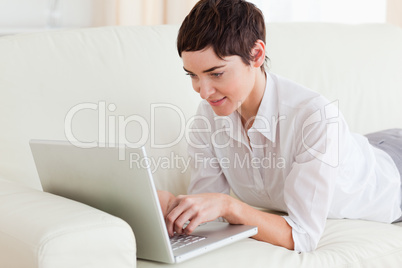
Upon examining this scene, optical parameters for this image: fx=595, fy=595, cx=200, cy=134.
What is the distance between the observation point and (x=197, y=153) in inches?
65.4

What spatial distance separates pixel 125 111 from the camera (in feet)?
5.50

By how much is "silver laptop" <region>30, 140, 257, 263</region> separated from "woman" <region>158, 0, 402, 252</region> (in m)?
0.06

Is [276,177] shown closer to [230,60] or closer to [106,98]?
[230,60]

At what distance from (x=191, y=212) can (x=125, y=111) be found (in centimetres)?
55

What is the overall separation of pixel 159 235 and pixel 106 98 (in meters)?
0.65

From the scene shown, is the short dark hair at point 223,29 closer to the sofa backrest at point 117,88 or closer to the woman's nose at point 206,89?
the woman's nose at point 206,89

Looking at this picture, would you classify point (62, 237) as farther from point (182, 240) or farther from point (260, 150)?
A: point (260, 150)

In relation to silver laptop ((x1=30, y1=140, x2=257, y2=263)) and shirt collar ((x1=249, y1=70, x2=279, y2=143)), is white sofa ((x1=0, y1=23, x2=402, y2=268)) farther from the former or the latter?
shirt collar ((x1=249, y1=70, x2=279, y2=143))

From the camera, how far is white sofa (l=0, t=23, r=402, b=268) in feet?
3.54

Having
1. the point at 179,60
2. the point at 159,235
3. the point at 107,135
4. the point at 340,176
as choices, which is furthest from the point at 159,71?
the point at 159,235

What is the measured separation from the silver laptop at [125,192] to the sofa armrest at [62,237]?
0.20 ft

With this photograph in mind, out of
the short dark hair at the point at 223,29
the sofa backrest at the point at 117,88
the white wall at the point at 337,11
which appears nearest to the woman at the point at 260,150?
the short dark hair at the point at 223,29

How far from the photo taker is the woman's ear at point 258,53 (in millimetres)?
1398

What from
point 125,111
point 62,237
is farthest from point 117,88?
point 62,237
